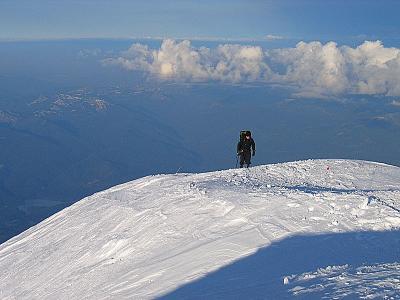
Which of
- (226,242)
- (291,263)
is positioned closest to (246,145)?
(226,242)

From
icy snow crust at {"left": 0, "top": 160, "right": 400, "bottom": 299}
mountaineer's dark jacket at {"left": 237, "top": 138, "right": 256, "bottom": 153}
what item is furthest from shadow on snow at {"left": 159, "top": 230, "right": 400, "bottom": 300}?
mountaineer's dark jacket at {"left": 237, "top": 138, "right": 256, "bottom": 153}

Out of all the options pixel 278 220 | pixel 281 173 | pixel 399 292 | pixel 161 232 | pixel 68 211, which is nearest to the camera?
pixel 399 292

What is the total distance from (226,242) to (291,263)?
268 centimetres

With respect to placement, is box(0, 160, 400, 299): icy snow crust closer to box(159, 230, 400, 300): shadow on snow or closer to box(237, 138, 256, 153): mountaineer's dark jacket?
box(159, 230, 400, 300): shadow on snow

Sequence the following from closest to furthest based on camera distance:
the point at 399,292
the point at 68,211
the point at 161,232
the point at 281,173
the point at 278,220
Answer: the point at 399,292, the point at 278,220, the point at 161,232, the point at 281,173, the point at 68,211

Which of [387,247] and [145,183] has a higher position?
[387,247]

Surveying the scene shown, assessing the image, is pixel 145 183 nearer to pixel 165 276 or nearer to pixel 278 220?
pixel 278 220

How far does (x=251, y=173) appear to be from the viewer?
24.5 meters

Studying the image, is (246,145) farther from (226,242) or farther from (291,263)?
(291,263)

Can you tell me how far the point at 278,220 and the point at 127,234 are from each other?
5.89m

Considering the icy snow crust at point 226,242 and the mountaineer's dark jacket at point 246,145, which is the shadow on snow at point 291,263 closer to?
the icy snow crust at point 226,242

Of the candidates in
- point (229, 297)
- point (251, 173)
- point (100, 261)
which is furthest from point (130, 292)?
point (251, 173)

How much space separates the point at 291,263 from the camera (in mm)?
11977

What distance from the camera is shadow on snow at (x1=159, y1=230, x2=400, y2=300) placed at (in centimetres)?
1009
